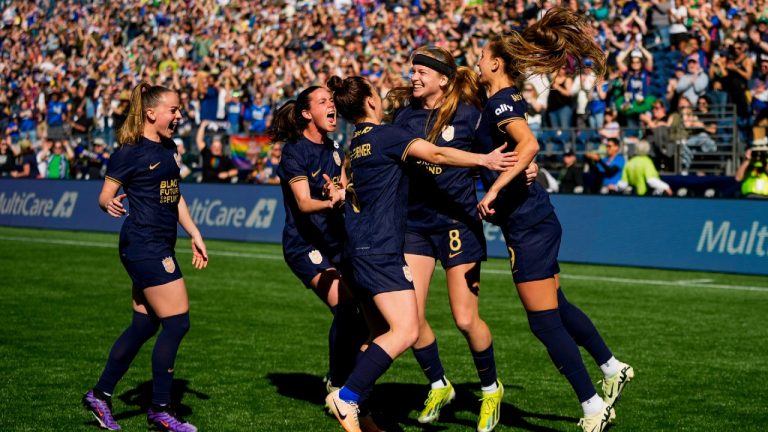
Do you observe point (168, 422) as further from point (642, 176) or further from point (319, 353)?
point (642, 176)

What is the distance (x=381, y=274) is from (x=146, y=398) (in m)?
2.75

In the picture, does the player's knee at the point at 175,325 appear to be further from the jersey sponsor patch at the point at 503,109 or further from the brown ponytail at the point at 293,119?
the jersey sponsor patch at the point at 503,109

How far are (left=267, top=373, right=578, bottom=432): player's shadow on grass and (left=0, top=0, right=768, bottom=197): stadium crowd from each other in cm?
233

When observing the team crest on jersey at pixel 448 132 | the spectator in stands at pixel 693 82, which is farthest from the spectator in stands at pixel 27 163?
the team crest on jersey at pixel 448 132

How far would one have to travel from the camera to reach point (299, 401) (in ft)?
26.3

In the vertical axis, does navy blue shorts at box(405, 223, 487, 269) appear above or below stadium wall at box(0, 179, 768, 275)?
above

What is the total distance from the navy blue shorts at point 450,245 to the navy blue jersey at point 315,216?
814 millimetres

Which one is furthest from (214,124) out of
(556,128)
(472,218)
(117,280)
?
(472,218)

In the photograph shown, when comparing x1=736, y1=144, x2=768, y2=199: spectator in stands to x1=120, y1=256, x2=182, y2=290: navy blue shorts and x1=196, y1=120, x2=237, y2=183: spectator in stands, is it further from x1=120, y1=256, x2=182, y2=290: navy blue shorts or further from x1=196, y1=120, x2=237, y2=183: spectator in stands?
x1=120, y1=256, x2=182, y2=290: navy blue shorts

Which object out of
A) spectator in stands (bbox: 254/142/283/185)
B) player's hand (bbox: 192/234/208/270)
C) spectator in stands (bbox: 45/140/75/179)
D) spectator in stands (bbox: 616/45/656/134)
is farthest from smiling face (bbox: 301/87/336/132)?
spectator in stands (bbox: 45/140/75/179)

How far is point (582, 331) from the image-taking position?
7.25 meters

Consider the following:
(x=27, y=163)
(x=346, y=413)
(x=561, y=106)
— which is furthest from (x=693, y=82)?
(x=27, y=163)

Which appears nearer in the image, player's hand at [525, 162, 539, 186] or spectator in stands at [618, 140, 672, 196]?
player's hand at [525, 162, 539, 186]

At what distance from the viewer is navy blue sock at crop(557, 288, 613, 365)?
7.25 meters
